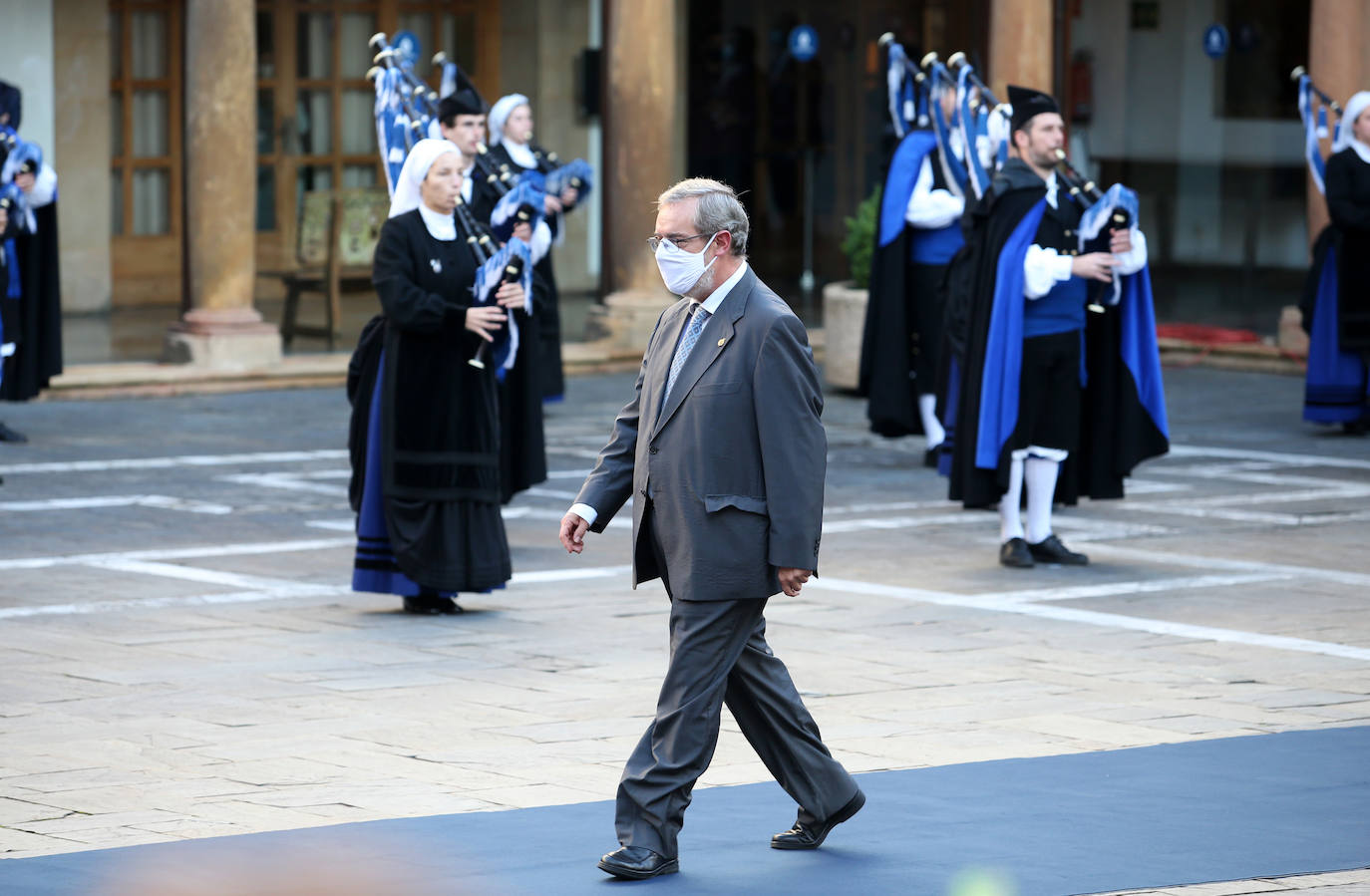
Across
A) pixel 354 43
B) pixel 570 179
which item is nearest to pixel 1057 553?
pixel 570 179

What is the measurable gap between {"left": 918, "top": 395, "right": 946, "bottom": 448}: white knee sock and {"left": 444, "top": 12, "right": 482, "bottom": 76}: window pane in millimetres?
9738

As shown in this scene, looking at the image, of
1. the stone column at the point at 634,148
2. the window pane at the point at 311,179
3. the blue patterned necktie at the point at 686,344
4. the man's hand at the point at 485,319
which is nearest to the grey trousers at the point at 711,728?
the blue patterned necktie at the point at 686,344

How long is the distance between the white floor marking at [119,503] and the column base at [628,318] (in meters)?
6.72

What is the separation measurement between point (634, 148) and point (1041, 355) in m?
8.73

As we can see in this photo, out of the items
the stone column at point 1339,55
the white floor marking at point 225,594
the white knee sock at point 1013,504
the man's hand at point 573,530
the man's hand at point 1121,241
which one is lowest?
the white floor marking at point 225,594

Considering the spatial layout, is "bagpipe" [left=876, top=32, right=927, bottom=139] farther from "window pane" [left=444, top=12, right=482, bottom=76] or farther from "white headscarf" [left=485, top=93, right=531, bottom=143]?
"window pane" [left=444, top=12, right=482, bottom=76]

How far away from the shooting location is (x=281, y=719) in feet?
25.3

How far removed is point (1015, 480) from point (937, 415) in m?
2.73

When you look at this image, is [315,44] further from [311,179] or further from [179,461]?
[179,461]

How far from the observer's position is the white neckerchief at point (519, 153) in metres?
13.7

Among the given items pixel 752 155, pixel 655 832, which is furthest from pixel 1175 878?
pixel 752 155

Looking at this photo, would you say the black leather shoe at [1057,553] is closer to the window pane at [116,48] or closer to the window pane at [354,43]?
the window pane at [354,43]

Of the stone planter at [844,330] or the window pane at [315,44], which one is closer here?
the stone planter at [844,330]

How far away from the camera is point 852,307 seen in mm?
17016
